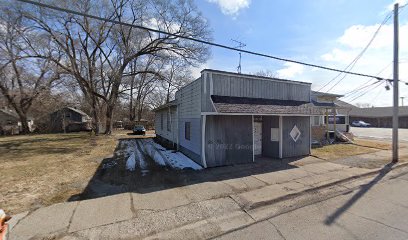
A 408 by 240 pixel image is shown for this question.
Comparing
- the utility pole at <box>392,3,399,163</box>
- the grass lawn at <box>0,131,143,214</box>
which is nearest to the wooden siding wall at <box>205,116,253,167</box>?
the grass lawn at <box>0,131,143,214</box>

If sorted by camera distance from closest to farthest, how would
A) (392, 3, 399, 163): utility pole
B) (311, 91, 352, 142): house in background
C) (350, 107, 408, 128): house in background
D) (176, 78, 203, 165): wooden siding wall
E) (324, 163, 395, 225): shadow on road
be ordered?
1. (324, 163, 395, 225): shadow on road
2. (176, 78, 203, 165): wooden siding wall
3. (392, 3, 399, 163): utility pole
4. (311, 91, 352, 142): house in background
5. (350, 107, 408, 128): house in background

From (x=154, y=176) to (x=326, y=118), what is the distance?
15349 mm

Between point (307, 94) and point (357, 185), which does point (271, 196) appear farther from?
point (307, 94)

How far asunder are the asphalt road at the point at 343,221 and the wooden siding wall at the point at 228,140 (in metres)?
4.35

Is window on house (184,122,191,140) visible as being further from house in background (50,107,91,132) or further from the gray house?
house in background (50,107,91,132)

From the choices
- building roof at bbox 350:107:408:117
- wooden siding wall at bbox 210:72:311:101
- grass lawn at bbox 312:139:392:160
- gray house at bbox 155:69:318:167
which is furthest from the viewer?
building roof at bbox 350:107:408:117

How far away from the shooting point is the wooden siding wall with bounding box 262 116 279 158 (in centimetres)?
1062

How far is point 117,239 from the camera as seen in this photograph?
12.2ft

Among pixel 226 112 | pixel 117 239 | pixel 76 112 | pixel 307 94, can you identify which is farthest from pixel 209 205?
pixel 76 112

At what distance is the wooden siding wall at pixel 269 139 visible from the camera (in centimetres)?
1062

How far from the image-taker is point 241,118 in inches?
371

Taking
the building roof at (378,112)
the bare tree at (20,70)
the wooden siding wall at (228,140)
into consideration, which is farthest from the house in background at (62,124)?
the building roof at (378,112)

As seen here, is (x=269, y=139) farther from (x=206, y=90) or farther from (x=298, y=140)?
(x=206, y=90)

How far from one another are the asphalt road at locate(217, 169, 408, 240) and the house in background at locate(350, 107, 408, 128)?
4540cm
